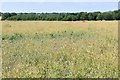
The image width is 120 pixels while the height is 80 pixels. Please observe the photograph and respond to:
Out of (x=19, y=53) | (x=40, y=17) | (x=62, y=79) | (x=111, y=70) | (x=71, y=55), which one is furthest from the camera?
(x=40, y=17)

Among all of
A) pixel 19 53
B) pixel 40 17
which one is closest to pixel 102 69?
pixel 19 53

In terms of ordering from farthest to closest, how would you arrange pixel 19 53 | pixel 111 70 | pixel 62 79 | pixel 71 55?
pixel 19 53 < pixel 71 55 < pixel 111 70 < pixel 62 79

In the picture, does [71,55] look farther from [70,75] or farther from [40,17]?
[40,17]

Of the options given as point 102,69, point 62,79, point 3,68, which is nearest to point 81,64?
point 102,69

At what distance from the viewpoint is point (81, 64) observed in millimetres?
7867

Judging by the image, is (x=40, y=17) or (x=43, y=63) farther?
(x=40, y=17)

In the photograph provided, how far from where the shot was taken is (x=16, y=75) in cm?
698

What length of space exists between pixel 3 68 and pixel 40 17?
1163 inches

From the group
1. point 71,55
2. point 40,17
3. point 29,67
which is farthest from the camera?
point 40,17

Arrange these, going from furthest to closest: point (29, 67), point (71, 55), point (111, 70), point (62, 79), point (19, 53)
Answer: point (19, 53) → point (71, 55) → point (29, 67) → point (111, 70) → point (62, 79)

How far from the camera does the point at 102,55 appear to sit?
29.9ft

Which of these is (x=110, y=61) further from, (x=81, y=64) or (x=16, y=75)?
(x=16, y=75)

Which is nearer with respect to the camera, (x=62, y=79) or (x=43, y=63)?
(x=62, y=79)

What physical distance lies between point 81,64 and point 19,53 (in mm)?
2623
